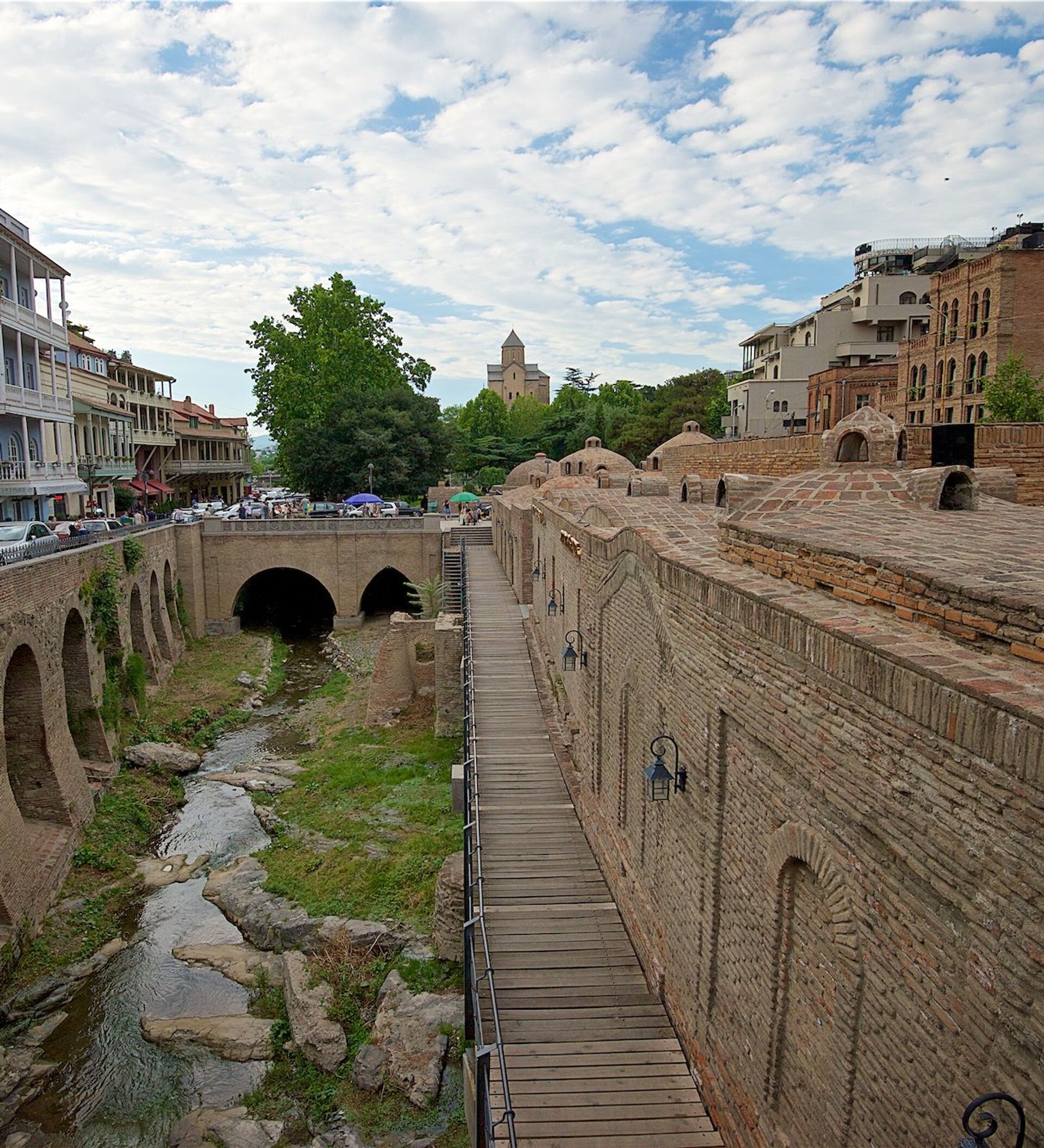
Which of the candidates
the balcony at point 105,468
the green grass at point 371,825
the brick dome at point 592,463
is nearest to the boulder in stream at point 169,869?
the green grass at point 371,825

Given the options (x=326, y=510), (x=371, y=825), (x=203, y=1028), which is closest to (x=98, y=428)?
(x=326, y=510)

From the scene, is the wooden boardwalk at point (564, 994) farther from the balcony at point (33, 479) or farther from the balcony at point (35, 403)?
the balcony at point (33, 479)

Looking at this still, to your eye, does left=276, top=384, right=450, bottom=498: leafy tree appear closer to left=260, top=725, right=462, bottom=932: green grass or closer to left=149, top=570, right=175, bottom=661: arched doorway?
left=149, top=570, right=175, bottom=661: arched doorway

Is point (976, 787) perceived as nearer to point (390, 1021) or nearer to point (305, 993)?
point (390, 1021)

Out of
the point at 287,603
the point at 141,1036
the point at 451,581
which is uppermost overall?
the point at 451,581

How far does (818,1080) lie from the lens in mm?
5113

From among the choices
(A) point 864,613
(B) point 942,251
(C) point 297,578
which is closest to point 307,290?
(C) point 297,578

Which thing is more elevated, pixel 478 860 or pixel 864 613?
pixel 864 613

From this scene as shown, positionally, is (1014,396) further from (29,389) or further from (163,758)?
(29,389)

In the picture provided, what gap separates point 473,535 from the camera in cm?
3769

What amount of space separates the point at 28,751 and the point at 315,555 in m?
20.3

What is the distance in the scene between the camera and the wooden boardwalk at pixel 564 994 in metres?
7.03

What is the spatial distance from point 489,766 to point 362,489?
3446 centimetres

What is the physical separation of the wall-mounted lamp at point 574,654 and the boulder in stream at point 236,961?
6.36 meters
